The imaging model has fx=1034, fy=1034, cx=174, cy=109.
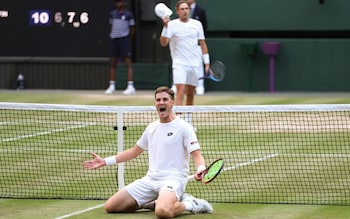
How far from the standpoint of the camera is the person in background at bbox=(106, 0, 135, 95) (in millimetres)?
22172

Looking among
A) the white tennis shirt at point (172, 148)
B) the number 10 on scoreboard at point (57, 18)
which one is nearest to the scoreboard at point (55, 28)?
the number 10 on scoreboard at point (57, 18)

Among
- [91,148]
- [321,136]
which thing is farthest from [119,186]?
[321,136]

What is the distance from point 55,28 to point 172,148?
46.7 ft

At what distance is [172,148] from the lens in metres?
9.78

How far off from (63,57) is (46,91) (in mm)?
898

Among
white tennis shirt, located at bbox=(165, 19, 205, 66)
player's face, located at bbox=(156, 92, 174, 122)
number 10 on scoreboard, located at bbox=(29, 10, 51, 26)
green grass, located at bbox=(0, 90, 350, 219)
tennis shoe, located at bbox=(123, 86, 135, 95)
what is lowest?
green grass, located at bbox=(0, 90, 350, 219)

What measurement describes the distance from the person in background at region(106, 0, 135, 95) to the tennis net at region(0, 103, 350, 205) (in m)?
4.74

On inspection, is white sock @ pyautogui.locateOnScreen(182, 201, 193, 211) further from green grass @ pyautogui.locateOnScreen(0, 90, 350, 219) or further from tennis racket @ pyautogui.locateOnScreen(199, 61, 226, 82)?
tennis racket @ pyautogui.locateOnScreen(199, 61, 226, 82)

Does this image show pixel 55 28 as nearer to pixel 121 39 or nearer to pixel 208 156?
pixel 121 39

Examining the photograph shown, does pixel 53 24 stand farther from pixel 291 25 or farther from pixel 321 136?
pixel 321 136

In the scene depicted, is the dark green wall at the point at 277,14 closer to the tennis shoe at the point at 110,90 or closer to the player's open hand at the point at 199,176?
the tennis shoe at the point at 110,90

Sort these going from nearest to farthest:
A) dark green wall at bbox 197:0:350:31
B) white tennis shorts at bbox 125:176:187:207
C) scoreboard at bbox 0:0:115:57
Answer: white tennis shorts at bbox 125:176:187:207
dark green wall at bbox 197:0:350:31
scoreboard at bbox 0:0:115:57

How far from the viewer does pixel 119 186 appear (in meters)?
11.0

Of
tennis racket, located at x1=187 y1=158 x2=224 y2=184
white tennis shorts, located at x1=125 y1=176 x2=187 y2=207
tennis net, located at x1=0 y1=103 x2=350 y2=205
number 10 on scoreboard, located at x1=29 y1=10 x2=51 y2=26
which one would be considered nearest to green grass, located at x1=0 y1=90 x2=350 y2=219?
tennis net, located at x1=0 y1=103 x2=350 y2=205
